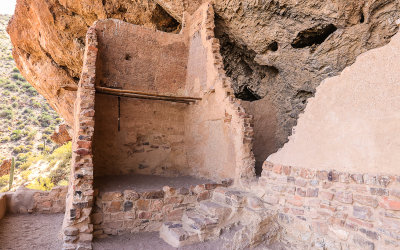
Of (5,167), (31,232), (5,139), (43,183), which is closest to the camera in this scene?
(31,232)

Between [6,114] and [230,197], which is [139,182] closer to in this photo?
[230,197]

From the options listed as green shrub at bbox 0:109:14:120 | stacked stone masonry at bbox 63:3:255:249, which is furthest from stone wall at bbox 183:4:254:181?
green shrub at bbox 0:109:14:120

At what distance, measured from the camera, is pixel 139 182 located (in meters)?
4.99

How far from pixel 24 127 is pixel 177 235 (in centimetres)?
2469

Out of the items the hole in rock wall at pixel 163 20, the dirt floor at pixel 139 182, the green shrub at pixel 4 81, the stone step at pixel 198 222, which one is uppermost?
the green shrub at pixel 4 81

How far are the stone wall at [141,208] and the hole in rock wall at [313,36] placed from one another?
152 inches

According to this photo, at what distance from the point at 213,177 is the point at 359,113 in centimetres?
301

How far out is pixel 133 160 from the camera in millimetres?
5812

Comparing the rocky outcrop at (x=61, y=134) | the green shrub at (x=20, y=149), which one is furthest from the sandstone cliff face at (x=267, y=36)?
the green shrub at (x=20, y=149)

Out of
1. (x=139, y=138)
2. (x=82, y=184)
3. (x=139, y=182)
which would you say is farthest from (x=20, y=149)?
(x=82, y=184)

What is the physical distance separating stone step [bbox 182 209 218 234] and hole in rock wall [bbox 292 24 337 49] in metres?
4.34

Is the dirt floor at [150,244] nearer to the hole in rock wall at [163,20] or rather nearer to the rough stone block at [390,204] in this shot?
the rough stone block at [390,204]

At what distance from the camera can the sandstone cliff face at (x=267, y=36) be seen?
5.11 m

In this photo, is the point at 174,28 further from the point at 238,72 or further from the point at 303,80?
the point at 303,80
